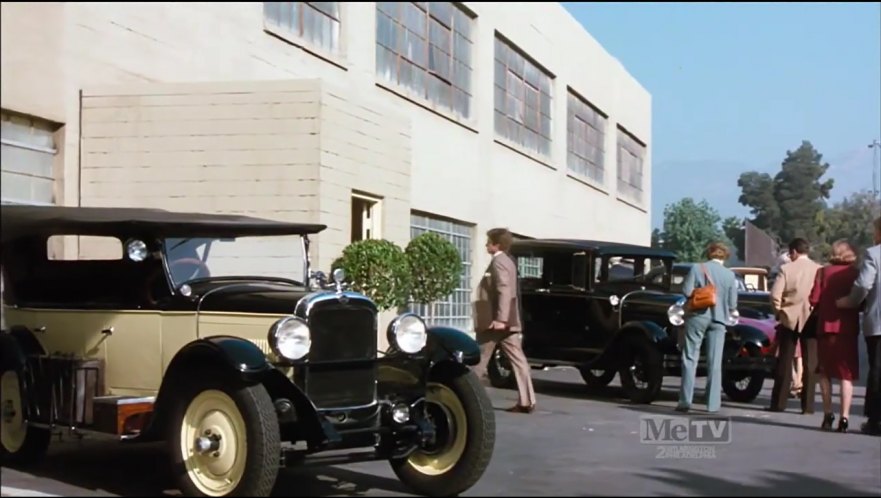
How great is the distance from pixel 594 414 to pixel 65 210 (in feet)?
18.8

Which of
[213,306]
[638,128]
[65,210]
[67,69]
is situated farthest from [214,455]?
[638,128]

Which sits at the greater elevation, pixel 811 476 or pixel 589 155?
pixel 589 155

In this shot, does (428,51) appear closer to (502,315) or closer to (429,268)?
(429,268)

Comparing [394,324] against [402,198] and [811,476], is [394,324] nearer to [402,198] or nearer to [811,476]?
[811,476]

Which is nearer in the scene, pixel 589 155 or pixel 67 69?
pixel 67 69

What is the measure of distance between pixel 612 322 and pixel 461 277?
687cm

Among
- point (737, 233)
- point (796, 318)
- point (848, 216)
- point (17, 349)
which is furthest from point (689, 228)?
point (17, 349)

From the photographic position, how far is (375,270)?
13031 mm

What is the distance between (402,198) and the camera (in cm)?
1521

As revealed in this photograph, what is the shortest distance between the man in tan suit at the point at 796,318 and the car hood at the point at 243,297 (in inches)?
233

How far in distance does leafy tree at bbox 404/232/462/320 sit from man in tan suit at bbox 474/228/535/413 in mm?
3898

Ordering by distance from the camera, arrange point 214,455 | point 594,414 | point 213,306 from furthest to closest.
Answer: point 594,414, point 213,306, point 214,455

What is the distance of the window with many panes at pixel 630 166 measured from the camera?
37469 millimetres

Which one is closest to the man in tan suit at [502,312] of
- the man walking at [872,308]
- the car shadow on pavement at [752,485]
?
the man walking at [872,308]
